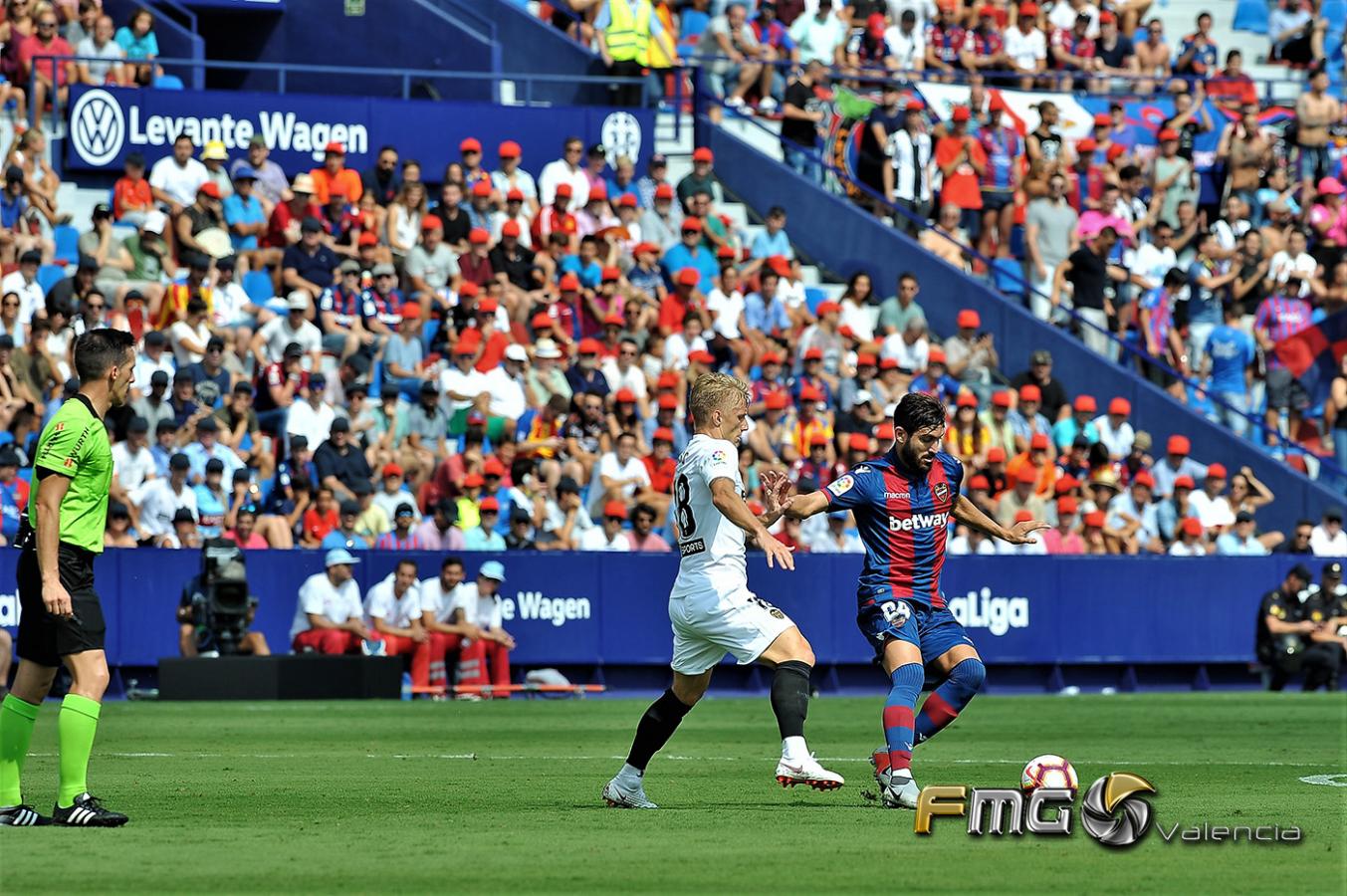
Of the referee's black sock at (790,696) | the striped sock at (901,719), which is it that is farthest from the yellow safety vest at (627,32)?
the referee's black sock at (790,696)

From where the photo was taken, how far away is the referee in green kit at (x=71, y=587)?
32.1 feet

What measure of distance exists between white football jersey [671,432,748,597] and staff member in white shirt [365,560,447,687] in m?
11.5

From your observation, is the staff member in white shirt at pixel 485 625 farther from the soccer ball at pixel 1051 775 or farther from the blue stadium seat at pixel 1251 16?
the blue stadium seat at pixel 1251 16

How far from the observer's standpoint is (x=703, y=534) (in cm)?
1070

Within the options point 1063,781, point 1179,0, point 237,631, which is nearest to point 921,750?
point 1063,781

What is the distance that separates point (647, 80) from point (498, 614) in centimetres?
965

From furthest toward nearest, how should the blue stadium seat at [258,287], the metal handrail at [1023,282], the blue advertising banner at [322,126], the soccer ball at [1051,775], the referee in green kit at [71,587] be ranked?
the metal handrail at [1023,282]
the blue advertising banner at [322,126]
the blue stadium seat at [258,287]
the soccer ball at [1051,775]
the referee in green kit at [71,587]

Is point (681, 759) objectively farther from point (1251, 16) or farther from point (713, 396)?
point (1251, 16)

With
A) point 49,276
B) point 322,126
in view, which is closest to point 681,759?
point 49,276

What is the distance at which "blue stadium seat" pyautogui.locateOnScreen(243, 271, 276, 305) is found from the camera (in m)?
24.5

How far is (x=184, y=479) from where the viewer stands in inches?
870

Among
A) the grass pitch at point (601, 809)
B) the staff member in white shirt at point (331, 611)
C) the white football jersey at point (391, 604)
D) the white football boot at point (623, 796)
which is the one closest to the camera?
the grass pitch at point (601, 809)

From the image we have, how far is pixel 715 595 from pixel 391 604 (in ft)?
39.2

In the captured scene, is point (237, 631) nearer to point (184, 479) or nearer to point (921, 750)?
point (184, 479)
